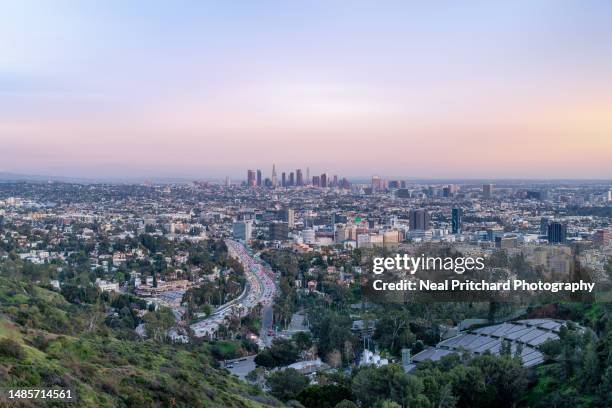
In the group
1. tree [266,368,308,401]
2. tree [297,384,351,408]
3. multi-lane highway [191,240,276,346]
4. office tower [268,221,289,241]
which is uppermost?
tree [297,384,351,408]

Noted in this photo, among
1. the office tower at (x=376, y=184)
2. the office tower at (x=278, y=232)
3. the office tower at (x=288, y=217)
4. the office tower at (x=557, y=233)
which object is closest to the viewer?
the office tower at (x=557, y=233)

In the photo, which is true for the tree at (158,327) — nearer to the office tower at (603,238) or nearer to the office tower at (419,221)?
the office tower at (603,238)

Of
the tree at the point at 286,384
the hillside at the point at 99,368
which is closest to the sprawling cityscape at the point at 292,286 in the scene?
the tree at the point at 286,384

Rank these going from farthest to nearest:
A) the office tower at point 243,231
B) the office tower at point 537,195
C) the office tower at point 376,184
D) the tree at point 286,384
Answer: the office tower at point 376,184
the office tower at point 537,195
the office tower at point 243,231
the tree at point 286,384

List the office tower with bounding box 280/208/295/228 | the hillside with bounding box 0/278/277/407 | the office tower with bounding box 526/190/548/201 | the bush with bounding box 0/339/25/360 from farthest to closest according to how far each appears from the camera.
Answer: the office tower with bounding box 526/190/548/201, the office tower with bounding box 280/208/295/228, the bush with bounding box 0/339/25/360, the hillside with bounding box 0/278/277/407

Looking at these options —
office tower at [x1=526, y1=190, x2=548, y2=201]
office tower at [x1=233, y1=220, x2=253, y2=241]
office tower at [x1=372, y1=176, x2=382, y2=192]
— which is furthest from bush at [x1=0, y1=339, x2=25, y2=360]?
office tower at [x1=372, y1=176, x2=382, y2=192]

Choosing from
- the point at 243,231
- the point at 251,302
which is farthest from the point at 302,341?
the point at 243,231

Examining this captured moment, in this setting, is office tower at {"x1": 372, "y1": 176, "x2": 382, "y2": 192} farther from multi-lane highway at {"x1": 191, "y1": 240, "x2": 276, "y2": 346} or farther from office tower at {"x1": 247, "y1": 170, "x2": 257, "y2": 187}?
multi-lane highway at {"x1": 191, "y1": 240, "x2": 276, "y2": 346}
